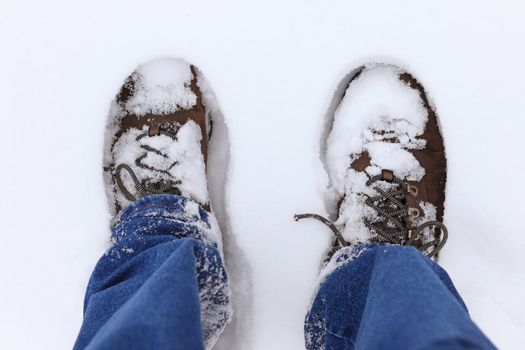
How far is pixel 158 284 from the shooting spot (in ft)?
1.77

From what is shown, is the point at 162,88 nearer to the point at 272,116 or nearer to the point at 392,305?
the point at 272,116

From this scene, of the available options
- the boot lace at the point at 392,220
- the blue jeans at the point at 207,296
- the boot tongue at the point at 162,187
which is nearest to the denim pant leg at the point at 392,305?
the blue jeans at the point at 207,296

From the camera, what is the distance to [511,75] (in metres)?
0.93

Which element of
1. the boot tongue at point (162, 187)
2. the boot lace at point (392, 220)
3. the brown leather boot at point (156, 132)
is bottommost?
the boot lace at point (392, 220)

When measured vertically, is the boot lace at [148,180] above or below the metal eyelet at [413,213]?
above

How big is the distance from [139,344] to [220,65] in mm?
611

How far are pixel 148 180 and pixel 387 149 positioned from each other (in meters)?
0.50

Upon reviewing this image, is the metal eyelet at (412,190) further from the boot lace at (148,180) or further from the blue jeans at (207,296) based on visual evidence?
the boot lace at (148,180)

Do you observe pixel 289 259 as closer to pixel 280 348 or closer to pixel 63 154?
pixel 280 348

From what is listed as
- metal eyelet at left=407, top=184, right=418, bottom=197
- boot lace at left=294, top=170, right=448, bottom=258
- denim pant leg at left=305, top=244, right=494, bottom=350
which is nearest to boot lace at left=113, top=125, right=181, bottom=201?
boot lace at left=294, top=170, right=448, bottom=258

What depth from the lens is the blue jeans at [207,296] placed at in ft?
1.67

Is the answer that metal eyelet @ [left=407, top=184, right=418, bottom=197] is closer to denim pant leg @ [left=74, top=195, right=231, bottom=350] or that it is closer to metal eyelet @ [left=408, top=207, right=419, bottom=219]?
metal eyelet @ [left=408, top=207, right=419, bottom=219]

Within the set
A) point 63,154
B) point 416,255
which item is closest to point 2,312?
point 63,154

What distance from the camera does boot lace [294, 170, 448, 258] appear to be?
0.91m
